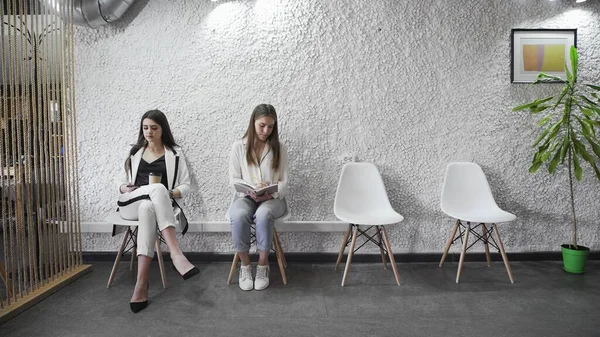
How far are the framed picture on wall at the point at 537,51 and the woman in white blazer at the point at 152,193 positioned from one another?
2.80 meters

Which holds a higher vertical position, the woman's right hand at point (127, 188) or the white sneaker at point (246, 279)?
the woman's right hand at point (127, 188)

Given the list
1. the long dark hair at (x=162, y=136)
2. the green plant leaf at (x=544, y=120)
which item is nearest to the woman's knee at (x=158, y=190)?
the long dark hair at (x=162, y=136)

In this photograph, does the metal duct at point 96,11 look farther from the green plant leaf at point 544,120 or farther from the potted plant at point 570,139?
the green plant leaf at point 544,120

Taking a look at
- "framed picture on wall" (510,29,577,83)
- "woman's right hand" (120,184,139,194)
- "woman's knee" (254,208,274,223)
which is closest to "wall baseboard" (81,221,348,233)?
"woman's knee" (254,208,274,223)

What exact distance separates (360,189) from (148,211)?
1.56m

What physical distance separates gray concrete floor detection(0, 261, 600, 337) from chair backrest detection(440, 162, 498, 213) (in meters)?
0.51

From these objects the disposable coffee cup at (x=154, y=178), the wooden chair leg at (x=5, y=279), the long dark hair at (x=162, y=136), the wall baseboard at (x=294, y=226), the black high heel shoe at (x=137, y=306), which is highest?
the long dark hair at (x=162, y=136)

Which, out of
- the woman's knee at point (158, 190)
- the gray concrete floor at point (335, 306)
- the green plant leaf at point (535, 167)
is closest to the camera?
the gray concrete floor at point (335, 306)

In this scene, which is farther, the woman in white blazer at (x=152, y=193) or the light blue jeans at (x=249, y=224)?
the light blue jeans at (x=249, y=224)

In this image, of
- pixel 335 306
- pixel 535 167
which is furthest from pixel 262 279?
pixel 535 167

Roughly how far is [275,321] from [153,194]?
1.10m

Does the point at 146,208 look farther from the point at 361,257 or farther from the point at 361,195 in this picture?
the point at 361,257

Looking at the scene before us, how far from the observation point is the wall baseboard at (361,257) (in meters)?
3.01

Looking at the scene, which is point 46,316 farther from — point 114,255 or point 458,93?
point 458,93
